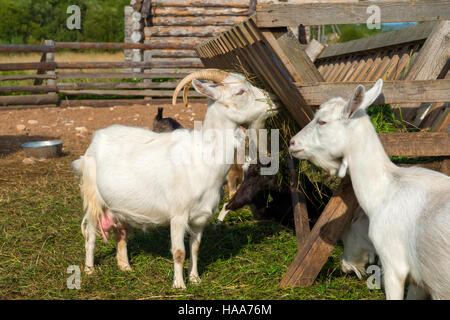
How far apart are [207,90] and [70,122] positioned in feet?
32.1

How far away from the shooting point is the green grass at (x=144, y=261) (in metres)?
3.95

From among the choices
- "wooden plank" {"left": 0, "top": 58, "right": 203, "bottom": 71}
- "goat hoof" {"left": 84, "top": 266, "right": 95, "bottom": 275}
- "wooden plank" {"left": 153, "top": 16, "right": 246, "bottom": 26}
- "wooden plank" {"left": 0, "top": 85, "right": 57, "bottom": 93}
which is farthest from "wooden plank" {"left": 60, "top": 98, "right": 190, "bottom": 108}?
→ "goat hoof" {"left": 84, "top": 266, "right": 95, "bottom": 275}

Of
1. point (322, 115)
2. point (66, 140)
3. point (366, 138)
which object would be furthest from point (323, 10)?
point (66, 140)

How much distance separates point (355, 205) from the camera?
12.4ft

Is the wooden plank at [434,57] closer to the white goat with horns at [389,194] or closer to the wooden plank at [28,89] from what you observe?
the white goat with horns at [389,194]

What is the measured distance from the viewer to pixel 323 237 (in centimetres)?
385

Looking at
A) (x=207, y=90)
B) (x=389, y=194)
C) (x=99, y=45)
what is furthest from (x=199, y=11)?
(x=389, y=194)

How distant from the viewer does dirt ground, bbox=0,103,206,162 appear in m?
10.5

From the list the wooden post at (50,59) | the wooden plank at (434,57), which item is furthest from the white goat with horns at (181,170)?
the wooden post at (50,59)

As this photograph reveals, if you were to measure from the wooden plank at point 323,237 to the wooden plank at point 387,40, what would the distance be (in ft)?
8.10

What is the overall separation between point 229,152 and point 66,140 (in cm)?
784

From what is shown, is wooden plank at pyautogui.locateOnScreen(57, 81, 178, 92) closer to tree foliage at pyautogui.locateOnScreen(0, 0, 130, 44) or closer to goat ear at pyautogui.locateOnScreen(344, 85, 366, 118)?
goat ear at pyautogui.locateOnScreen(344, 85, 366, 118)

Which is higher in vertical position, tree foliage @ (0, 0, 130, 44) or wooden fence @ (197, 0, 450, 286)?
tree foliage @ (0, 0, 130, 44)

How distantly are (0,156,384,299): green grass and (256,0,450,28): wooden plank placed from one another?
6.91 feet
